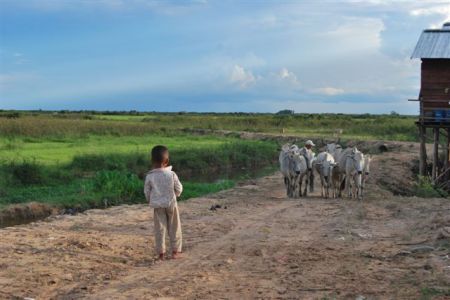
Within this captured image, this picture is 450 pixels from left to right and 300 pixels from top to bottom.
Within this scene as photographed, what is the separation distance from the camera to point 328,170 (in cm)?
1703

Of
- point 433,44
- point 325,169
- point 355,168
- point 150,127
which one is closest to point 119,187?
point 325,169

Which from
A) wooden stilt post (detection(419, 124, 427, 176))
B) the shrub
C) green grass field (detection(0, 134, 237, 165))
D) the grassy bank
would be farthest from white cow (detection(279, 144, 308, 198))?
green grass field (detection(0, 134, 237, 165))

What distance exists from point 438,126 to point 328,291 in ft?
63.5

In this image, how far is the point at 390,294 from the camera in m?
6.39

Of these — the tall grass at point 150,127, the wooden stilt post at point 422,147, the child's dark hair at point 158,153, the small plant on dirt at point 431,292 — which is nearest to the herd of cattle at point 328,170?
the wooden stilt post at point 422,147

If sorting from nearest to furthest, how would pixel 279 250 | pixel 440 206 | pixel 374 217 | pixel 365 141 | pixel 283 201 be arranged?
1. pixel 279 250
2. pixel 374 217
3. pixel 440 206
4. pixel 283 201
5. pixel 365 141

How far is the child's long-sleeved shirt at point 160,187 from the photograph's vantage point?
27.7 ft

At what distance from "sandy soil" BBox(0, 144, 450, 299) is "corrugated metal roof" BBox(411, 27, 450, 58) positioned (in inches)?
471

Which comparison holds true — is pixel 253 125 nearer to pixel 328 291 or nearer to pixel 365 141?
pixel 365 141

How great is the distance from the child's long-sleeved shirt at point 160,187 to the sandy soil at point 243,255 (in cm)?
85

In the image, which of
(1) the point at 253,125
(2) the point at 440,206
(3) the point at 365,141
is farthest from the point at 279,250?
(1) the point at 253,125

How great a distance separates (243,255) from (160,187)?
5.11 ft

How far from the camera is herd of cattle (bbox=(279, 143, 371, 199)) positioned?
16.7m

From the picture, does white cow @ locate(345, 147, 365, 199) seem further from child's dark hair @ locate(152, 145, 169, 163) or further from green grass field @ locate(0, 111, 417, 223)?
child's dark hair @ locate(152, 145, 169, 163)
